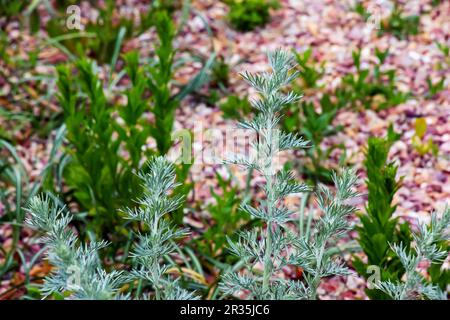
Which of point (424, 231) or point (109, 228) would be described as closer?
point (424, 231)

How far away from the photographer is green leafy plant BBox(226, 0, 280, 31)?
351cm

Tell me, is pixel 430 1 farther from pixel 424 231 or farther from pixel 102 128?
pixel 424 231

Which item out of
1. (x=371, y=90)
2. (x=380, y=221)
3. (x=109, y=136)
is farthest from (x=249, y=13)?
(x=380, y=221)

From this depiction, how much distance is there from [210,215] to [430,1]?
1.75 metres

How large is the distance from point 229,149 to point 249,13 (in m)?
0.97

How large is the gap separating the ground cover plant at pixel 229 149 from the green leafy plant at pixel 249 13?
1 cm

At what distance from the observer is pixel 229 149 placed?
2.88 meters

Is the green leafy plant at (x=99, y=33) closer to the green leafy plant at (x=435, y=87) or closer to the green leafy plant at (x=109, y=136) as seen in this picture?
the green leafy plant at (x=109, y=136)

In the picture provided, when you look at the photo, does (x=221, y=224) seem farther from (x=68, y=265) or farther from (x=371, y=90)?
(x=68, y=265)

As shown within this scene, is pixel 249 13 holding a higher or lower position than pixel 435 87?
higher

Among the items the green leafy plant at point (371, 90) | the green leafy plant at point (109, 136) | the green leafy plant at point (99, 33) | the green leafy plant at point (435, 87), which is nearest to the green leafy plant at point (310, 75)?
the green leafy plant at point (371, 90)
